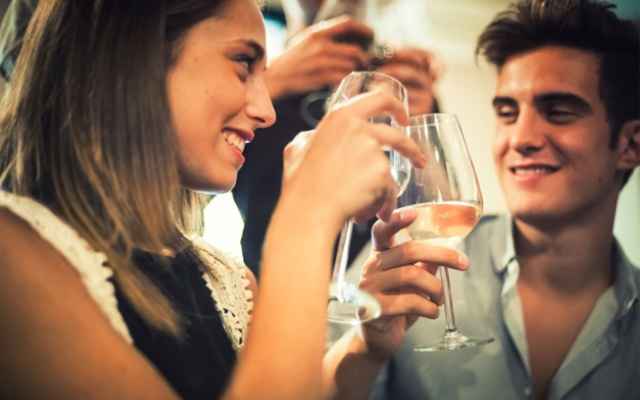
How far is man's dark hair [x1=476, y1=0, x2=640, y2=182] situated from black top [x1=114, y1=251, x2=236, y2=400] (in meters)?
0.73

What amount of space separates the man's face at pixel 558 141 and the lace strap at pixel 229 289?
0.54 metres

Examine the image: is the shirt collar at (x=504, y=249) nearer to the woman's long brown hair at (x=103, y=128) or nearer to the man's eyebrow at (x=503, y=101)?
the man's eyebrow at (x=503, y=101)

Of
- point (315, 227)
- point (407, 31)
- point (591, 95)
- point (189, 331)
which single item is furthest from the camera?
point (407, 31)

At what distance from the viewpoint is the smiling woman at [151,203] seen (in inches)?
17.9

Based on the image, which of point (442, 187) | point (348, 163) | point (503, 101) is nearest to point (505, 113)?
point (503, 101)

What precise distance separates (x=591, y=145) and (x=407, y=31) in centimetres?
58

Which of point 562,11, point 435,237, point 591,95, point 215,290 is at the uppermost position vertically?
point 562,11

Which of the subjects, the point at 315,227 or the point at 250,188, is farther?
the point at 250,188

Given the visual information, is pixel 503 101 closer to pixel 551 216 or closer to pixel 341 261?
pixel 551 216

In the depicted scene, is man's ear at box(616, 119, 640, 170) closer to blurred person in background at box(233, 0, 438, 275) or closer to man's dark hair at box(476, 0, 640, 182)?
man's dark hair at box(476, 0, 640, 182)

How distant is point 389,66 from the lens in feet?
3.09

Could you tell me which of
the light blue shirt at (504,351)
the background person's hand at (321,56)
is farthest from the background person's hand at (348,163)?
the light blue shirt at (504,351)

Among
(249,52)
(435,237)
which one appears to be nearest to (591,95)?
(435,237)

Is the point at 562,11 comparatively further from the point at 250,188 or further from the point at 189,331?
the point at 189,331
